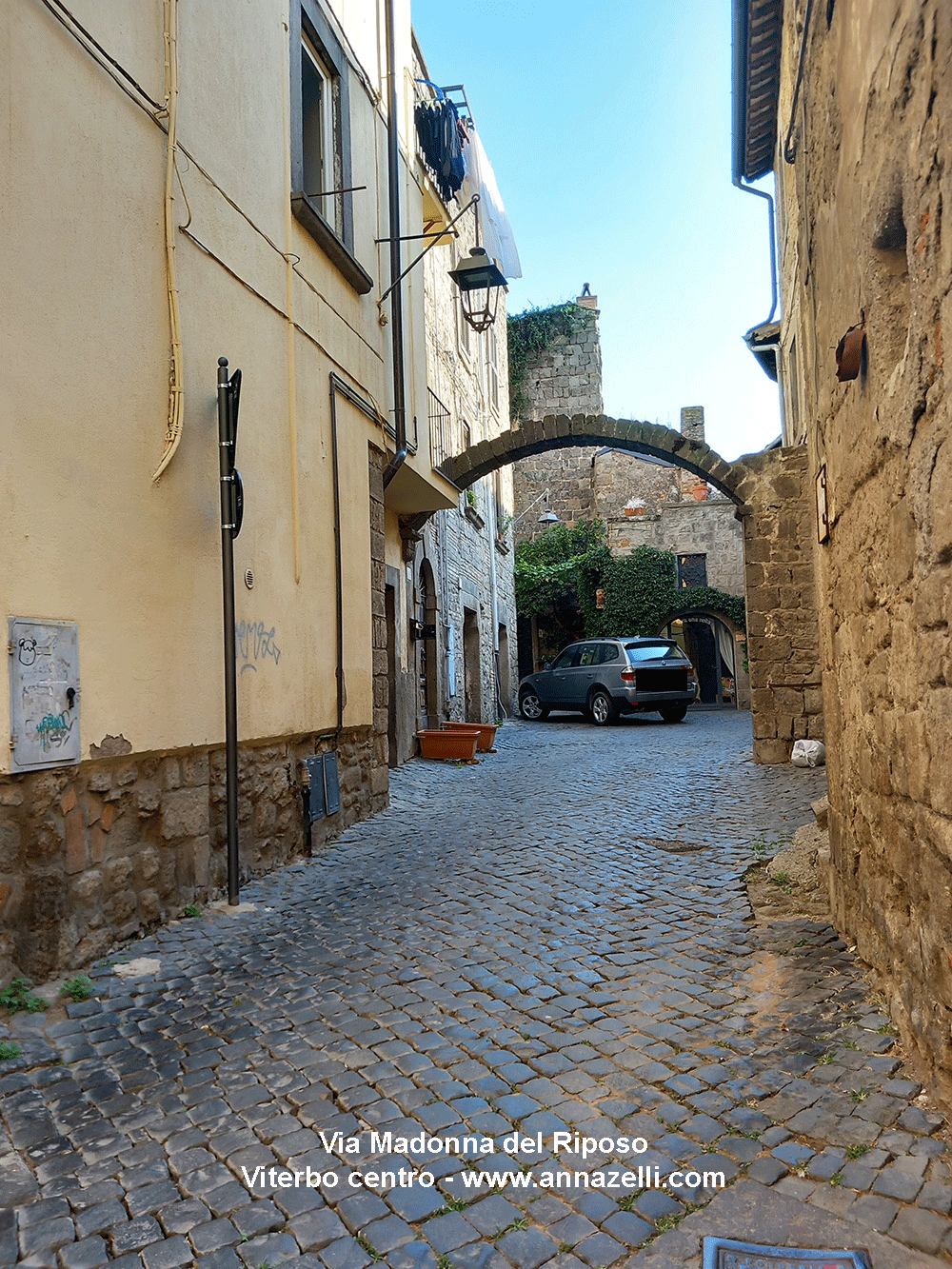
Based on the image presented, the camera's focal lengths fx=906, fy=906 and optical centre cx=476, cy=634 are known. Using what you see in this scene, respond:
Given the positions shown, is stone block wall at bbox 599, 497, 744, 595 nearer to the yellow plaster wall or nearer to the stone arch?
the stone arch

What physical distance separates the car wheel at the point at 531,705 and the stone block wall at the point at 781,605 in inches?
350

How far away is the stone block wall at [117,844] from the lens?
3258 millimetres

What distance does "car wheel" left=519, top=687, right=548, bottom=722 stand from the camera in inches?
742

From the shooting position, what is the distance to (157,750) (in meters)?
4.07

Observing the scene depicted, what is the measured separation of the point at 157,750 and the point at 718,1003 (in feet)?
8.44

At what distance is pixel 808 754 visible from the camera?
9141mm

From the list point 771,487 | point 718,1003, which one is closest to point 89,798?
point 718,1003

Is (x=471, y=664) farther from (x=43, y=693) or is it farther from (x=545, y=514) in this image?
(x=43, y=693)

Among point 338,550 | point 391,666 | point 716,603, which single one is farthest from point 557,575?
point 338,550

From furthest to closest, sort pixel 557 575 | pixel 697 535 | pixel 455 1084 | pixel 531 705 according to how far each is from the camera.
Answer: pixel 697 535
pixel 557 575
pixel 531 705
pixel 455 1084

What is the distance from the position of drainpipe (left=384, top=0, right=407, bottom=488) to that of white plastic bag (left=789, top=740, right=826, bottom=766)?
4.95 metres

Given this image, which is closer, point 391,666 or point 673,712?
point 391,666

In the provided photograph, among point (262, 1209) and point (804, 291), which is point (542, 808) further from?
point (262, 1209)

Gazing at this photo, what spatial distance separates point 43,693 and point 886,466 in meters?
2.96
